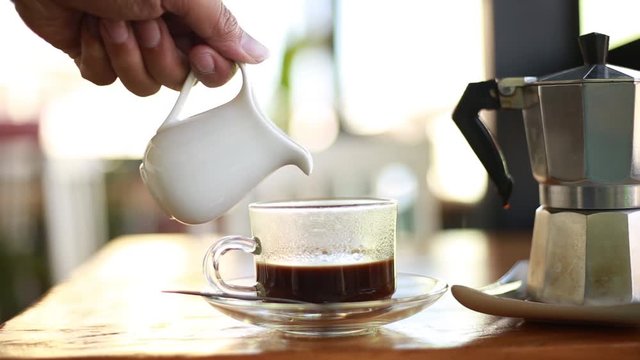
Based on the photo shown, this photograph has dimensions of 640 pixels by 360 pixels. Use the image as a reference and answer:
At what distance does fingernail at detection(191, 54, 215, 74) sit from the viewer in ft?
2.56

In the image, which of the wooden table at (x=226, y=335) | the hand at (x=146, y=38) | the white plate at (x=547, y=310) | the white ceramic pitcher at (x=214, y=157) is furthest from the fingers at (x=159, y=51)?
the white plate at (x=547, y=310)

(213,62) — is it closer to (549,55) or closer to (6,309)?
(549,55)

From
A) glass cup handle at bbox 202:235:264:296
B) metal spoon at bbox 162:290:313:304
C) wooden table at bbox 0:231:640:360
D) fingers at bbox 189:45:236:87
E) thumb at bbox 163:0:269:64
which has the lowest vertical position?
wooden table at bbox 0:231:640:360

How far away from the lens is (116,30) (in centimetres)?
81

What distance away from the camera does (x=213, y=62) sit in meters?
0.79

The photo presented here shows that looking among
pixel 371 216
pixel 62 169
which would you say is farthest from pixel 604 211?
pixel 62 169

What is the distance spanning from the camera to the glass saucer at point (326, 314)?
2.09ft

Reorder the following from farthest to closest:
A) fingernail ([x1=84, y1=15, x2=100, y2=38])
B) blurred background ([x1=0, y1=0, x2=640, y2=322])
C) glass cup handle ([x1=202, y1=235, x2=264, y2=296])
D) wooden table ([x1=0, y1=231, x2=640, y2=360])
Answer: blurred background ([x1=0, y1=0, x2=640, y2=322]) < fingernail ([x1=84, y1=15, x2=100, y2=38]) < glass cup handle ([x1=202, y1=235, x2=264, y2=296]) < wooden table ([x1=0, y1=231, x2=640, y2=360])

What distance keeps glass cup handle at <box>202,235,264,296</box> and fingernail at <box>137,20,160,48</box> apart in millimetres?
219

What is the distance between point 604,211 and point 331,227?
24 cm

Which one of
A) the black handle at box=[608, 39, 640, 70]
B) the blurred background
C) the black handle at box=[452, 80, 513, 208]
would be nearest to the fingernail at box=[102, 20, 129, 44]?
the black handle at box=[452, 80, 513, 208]

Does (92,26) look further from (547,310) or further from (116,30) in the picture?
(547,310)

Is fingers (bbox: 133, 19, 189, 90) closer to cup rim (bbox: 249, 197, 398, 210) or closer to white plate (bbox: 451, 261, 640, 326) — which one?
cup rim (bbox: 249, 197, 398, 210)

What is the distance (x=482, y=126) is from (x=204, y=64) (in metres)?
0.26
